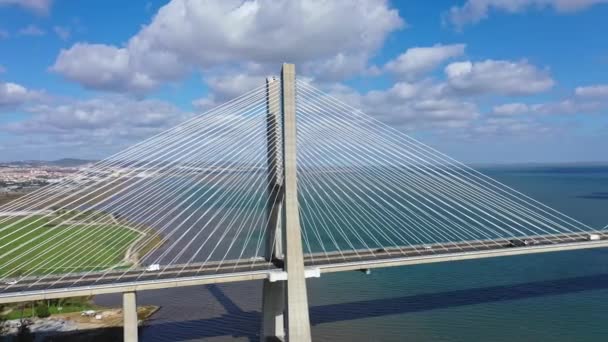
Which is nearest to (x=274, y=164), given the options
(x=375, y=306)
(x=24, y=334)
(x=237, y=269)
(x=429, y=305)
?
(x=237, y=269)

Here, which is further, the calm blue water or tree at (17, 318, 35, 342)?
the calm blue water

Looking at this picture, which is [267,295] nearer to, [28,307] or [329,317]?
[329,317]

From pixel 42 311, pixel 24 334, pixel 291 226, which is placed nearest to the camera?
pixel 291 226

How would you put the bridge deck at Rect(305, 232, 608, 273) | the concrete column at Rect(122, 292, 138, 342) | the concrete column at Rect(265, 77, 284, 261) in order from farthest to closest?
the concrete column at Rect(265, 77, 284, 261)
the bridge deck at Rect(305, 232, 608, 273)
the concrete column at Rect(122, 292, 138, 342)

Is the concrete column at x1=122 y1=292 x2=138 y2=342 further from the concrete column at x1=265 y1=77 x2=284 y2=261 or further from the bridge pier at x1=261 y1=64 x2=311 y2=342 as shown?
the concrete column at x1=265 y1=77 x2=284 y2=261

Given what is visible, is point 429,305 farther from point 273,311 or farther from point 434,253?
point 273,311

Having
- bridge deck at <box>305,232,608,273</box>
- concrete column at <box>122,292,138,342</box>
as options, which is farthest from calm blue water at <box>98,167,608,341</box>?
concrete column at <box>122,292,138,342</box>

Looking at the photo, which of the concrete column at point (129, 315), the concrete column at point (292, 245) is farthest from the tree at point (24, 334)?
the concrete column at point (292, 245)
